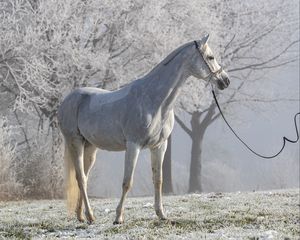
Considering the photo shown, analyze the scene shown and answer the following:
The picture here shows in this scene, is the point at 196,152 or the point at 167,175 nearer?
the point at 167,175

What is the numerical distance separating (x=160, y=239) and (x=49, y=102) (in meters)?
11.6

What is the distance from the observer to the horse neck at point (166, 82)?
21.7ft

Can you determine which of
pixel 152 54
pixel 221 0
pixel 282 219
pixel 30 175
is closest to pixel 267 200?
pixel 282 219

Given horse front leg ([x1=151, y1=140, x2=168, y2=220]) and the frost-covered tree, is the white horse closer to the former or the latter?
horse front leg ([x1=151, y1=140, x2=168, y2=220])

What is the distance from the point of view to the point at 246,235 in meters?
5.98

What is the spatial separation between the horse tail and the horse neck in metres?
1.51

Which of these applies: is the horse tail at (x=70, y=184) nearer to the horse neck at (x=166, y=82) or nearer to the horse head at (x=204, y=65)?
the horse neck at (x=166, y=82)

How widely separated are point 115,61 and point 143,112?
36.0 feet

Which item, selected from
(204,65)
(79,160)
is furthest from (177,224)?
(204,65)

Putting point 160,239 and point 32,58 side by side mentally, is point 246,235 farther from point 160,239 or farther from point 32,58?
point 32,58

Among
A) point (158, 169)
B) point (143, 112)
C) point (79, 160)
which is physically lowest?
point (158, 169)

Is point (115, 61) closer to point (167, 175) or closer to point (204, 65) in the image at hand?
point (167, 175)

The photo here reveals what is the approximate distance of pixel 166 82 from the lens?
6684 millimetres

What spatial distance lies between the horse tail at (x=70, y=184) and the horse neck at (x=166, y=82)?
1510 mm
